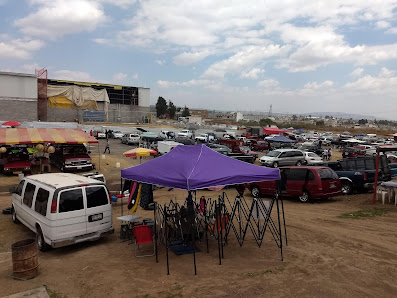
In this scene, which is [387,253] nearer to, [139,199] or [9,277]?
[139,199]

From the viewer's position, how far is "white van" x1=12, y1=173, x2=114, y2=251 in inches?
278

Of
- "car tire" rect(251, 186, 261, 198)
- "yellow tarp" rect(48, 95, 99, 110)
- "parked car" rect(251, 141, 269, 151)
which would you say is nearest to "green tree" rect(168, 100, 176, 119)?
"yellow tarp" rect(48, 95, 99, 110)

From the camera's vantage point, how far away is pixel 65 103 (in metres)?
55.6

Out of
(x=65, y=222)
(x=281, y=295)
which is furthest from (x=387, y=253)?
(x=65, y=222)

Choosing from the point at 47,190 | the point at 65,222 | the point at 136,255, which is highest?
the point at 47,190

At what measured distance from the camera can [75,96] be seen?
54844 mm

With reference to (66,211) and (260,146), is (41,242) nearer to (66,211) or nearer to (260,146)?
(66,211)

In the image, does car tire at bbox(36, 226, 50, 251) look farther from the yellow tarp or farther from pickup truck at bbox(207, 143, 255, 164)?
the yellow tarp

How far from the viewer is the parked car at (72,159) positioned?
755 inches

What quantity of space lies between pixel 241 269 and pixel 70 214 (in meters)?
4.10

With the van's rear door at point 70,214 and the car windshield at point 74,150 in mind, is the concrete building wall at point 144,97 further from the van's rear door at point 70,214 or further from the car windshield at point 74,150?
the van's rear door at point 70,214

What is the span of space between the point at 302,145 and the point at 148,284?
32.0 metres

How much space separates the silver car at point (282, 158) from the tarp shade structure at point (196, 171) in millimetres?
17418

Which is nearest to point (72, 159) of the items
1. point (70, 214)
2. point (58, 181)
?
point (58, 181)
